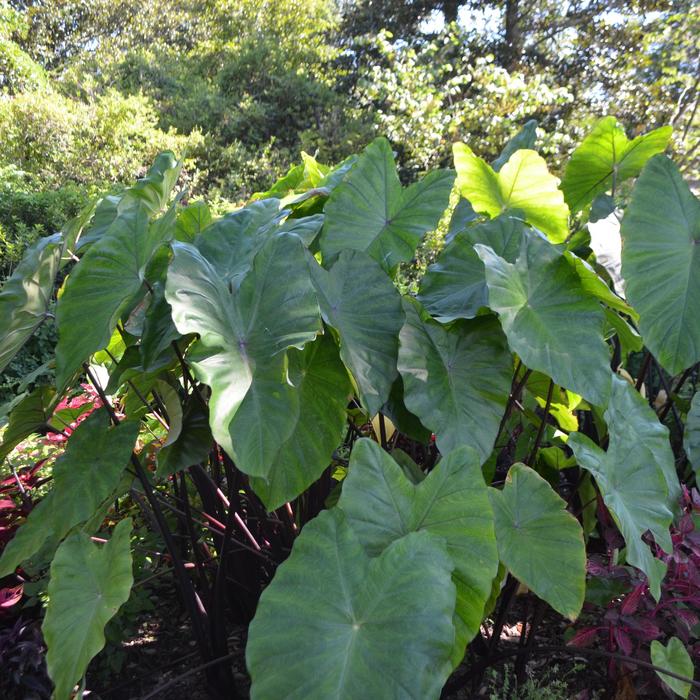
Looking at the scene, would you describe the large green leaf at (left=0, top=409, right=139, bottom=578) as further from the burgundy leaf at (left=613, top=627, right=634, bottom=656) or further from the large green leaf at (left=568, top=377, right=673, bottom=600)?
the burgundy leaf at (left=613, top=627, right=634, bottom=656)

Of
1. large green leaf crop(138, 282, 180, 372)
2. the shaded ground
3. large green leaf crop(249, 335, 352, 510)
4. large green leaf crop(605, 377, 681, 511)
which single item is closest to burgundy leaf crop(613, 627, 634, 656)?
the shaded ground

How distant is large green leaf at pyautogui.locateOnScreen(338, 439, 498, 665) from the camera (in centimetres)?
96

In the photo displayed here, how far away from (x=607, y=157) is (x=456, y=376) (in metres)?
1.08

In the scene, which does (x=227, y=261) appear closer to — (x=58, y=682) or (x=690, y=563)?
(x=58, y=682)

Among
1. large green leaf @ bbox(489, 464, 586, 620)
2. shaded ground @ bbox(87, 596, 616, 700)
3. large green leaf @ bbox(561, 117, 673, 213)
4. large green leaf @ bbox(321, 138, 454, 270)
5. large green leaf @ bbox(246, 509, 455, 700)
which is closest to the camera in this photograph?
large green leaf @ bbox(246, 509, 455, 700)

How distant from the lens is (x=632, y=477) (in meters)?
1.29

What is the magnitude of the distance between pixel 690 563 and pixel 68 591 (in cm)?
134

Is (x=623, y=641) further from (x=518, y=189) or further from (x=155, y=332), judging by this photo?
(x=155, y=332)

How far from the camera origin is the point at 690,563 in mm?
1552

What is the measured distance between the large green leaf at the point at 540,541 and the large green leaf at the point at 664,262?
0.39m

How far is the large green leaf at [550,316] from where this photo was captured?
3.71 ft

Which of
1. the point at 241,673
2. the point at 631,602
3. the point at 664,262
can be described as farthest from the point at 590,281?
the point at 241,673

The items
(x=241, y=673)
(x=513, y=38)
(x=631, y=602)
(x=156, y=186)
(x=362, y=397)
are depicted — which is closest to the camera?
(x=362, y=397)

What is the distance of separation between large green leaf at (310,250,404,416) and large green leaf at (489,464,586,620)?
0.28 meters
